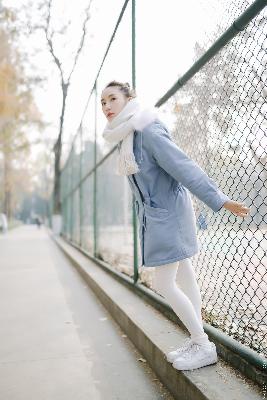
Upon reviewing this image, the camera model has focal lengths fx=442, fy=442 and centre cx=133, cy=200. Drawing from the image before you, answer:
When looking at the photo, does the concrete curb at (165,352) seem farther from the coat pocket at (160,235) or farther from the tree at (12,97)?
the tree at (12,97)

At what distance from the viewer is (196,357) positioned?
6.75 ft

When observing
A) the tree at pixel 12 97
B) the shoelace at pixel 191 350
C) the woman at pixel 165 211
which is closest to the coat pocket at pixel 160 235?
the woman at pixel 165 211

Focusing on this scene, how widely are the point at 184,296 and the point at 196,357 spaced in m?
0.28

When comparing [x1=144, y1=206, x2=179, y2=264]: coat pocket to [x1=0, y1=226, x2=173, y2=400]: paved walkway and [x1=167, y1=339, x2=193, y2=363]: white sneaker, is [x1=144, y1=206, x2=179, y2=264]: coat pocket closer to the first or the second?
[x1=167, y1=339, x2=193, y2=363]: white sneaker

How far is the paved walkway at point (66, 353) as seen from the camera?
2.30 meters

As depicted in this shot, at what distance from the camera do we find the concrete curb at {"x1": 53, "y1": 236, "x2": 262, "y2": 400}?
1.82m

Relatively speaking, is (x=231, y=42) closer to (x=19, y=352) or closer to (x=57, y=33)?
(x=19, y=352)

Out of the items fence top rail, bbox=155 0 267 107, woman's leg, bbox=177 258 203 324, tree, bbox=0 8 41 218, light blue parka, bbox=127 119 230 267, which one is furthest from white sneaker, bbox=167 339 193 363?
tree, bbox=0 8 41 218

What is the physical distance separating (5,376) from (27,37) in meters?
19.4

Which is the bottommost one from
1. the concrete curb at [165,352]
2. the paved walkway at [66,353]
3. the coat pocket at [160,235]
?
the paved walkway at [66,353]

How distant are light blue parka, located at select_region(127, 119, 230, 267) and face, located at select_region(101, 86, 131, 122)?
0.23 meters

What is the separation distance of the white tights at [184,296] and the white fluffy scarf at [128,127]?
508 millimetres

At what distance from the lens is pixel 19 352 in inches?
117

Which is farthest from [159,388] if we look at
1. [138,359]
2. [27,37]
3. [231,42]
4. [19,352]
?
[27,37]
